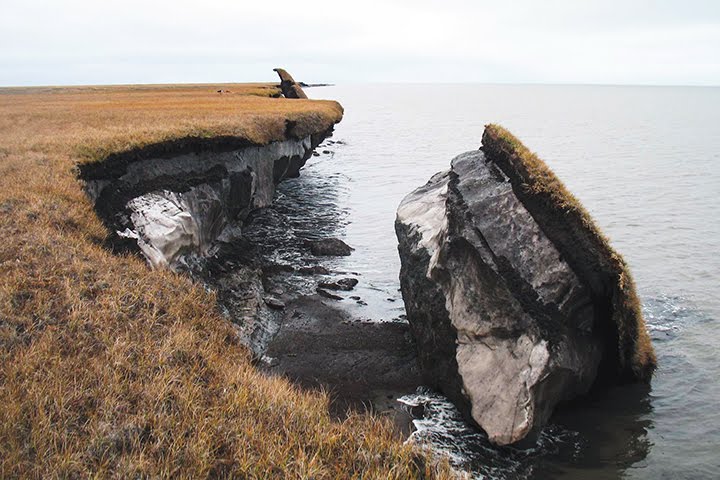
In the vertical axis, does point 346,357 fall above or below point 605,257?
below

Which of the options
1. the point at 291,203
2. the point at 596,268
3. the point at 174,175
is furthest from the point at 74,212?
the point at 291,203

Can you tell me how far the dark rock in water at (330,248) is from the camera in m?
26.1

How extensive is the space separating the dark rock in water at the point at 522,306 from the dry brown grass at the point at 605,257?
0.08 ft

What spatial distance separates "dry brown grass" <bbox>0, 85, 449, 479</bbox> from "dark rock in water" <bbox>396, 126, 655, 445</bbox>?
4.07m

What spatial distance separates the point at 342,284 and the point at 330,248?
15.9 ft

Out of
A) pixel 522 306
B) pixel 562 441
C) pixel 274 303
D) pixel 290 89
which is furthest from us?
pixel 290 89

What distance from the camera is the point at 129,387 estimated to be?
801 cm

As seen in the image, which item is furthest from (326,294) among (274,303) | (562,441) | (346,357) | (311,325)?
(562,441)

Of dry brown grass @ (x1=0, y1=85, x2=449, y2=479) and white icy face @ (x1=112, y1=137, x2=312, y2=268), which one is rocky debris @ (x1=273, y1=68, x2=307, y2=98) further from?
dry brown grass @ (x1=0, y1=85, x2=449, y2=479)

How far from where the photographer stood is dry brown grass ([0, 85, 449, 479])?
6688 mm

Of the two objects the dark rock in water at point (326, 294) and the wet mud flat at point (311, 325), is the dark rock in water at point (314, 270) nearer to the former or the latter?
the wet mud flat at point (311, 325)

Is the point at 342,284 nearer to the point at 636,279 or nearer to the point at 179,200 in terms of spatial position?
the point at 179,200

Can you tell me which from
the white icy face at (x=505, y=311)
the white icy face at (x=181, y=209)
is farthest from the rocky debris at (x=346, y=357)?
the white icy face at (x=181, y=209)

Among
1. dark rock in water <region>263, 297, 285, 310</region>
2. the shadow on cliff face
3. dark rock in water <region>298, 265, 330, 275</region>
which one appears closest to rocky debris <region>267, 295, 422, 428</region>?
dark rock in water <region>263, 297, 285, 310</region>
